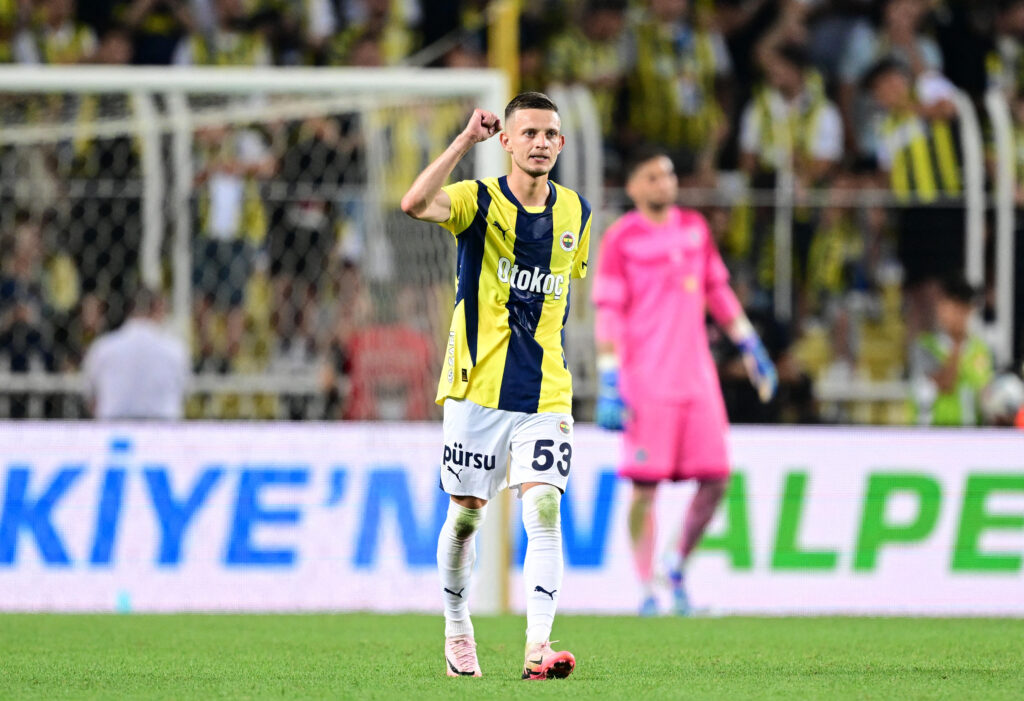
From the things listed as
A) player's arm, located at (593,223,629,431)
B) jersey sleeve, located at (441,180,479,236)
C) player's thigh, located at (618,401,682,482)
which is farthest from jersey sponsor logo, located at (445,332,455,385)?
player's thigh, located at (618,401,682,482)

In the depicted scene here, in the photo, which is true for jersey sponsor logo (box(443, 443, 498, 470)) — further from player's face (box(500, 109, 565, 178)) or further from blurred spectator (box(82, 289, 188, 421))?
blurred spectator (box(82, 289, 188, 421))

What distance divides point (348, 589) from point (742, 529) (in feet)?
6.73

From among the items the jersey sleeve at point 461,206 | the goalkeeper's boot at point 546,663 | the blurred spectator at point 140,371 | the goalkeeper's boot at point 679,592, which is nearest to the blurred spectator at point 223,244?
the blurred spectator at point 140,371

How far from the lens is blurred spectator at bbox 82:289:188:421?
1124 cm

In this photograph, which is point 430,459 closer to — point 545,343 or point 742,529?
point 742,529

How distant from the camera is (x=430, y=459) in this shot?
30.0ft

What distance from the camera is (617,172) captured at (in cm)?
1315

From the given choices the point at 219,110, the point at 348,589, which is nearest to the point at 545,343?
the point at 348,589

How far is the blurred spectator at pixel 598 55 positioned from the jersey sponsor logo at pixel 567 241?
811 centimetres

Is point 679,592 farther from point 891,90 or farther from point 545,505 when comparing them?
point 891,90

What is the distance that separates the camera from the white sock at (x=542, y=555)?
206 inches

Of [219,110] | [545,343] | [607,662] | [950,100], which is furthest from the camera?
[950,100]

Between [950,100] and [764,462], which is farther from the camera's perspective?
[950,100]

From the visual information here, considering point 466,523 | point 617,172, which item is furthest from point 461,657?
point 617,172
